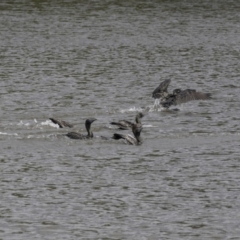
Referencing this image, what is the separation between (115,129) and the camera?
55.4ft

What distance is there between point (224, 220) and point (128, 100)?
323 inches

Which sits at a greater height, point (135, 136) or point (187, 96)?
point (187, 96)

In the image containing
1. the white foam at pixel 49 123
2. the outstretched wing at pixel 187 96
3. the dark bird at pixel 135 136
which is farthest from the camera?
the outstretched wing at pixel 187 96

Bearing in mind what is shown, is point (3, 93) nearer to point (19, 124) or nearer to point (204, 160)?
point (19, 124)

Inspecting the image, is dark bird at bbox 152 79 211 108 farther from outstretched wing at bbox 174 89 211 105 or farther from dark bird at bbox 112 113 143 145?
dark bird at bbox 112 113 143 145

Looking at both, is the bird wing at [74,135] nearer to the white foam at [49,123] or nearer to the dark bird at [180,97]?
the white foam at [49,123]

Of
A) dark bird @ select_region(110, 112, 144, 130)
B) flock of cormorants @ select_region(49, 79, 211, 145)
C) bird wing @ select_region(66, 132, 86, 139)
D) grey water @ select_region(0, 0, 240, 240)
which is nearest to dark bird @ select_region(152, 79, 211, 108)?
flock of cormorants @ select_region(49, 79, 211, 145)

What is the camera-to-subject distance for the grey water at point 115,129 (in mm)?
11773

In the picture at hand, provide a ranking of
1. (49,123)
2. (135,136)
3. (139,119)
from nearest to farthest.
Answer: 1. (135,136)
2. (139,119)
3. (49,123)

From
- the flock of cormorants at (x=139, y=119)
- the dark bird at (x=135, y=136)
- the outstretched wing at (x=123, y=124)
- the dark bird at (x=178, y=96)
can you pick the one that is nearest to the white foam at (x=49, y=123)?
the flock of cormorants at (x=139, y=119)

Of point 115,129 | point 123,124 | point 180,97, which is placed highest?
point 180,97

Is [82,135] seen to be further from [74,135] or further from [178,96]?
[178,96]

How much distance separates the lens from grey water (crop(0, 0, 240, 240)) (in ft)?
38.6

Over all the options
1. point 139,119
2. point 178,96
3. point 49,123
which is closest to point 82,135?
point 139,119
